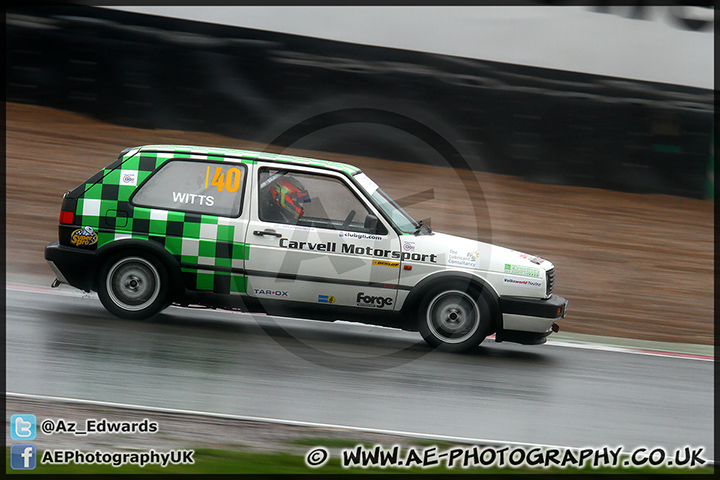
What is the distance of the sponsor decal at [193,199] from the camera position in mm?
6793

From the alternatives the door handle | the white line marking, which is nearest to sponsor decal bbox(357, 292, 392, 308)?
the door handle

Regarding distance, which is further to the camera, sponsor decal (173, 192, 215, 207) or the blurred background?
the blurred background

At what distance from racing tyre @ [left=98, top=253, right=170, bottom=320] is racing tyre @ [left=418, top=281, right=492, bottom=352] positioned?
2376 millimetres

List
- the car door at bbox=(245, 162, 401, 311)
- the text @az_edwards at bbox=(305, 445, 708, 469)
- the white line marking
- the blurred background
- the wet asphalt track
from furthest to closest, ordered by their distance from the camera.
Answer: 1. the blurred background
2. the white line marking
3. the car door at bbox=(245, 162, 401, 311)
4. the wet asphalt track
5. the text @az_edwards at bbox=(305, 445, 708, 469)

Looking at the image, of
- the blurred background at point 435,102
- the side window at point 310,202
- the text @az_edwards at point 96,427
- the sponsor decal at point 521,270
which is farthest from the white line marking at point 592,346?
the blurred background at point 435,102

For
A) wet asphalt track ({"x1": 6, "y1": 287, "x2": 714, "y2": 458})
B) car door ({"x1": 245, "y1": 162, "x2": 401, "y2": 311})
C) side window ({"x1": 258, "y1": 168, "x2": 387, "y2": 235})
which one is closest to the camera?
wet asphalt track ({"x1": 6, "y1": 287, "x2": 714, "y2": 458})

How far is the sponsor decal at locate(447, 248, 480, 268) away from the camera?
6699 millimetres

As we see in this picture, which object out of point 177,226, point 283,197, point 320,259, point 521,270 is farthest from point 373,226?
point 177,226

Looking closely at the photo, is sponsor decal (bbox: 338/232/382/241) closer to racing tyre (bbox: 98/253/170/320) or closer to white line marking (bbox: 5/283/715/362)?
white line marking (bbox: 5/283/715/362)

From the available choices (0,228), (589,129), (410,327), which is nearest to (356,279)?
(410,327)

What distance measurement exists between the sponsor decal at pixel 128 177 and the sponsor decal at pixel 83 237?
521 mm

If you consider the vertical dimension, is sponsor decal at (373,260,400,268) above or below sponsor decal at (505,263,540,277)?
above

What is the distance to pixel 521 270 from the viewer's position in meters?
6.73

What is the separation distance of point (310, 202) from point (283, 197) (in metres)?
0.25
